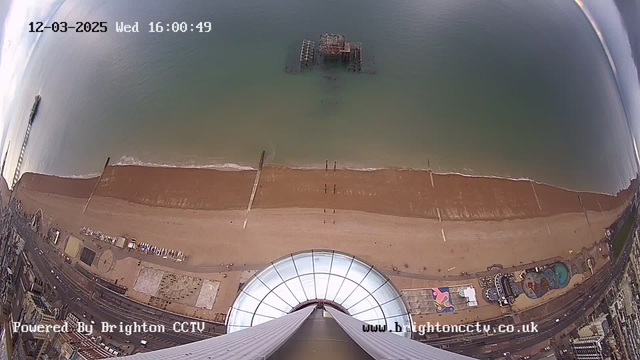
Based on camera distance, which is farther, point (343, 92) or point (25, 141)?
point (343, 92)

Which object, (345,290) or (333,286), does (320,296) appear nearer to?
(333,286)

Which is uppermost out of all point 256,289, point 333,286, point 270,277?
point 270,277

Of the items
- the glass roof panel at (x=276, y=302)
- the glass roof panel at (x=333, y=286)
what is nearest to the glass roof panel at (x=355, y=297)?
the glass roof panel at (x=333, y=286)

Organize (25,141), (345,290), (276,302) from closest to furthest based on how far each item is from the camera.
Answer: (276,302)
(345,290)
(25,141)

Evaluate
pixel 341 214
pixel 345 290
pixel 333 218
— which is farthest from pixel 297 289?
pixel 341 214

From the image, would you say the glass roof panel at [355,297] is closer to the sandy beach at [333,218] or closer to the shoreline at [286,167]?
the sandy beach at [333,218]

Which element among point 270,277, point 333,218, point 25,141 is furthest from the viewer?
point 25,141

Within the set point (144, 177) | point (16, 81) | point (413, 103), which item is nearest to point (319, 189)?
point (413, 103)
